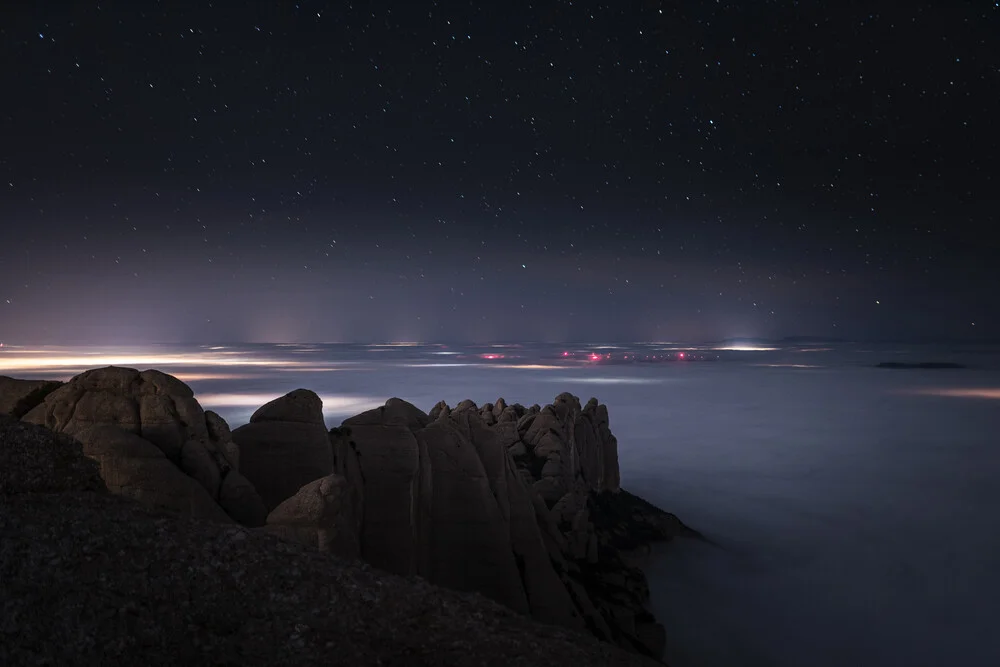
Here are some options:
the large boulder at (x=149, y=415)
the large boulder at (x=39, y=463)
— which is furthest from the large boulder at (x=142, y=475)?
the large boulder at (x=39, y=463)

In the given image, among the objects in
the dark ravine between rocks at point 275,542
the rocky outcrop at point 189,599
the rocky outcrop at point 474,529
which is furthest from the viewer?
the rocky outcrop at point 474,529

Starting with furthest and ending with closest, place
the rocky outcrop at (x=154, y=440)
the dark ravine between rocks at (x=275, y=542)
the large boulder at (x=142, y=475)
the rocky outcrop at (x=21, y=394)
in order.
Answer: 1. the rocky outcrop at (x=21, y=394)
2. the rocky outcrop at (x=154, y=440)
3. the large boulder at (x=142, y=475)
4. the dark ravine between rocks at (x=275, y=542)

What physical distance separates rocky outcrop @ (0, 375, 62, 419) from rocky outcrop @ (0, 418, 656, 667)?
7886 mm

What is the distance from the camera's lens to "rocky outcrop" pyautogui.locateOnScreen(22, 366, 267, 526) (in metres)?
13.2

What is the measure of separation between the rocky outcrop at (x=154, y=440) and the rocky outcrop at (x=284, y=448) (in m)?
1.12

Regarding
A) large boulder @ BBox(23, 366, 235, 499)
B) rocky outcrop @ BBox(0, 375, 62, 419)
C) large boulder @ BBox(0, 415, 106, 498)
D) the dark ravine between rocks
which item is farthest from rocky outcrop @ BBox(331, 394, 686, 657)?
large boulder @ BBox(0, 415, 106, 498)

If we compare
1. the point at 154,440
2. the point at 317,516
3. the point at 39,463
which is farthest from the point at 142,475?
the point at 317,516

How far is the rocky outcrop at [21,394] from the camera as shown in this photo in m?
16.3

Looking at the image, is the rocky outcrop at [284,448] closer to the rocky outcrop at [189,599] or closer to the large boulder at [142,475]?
the large boulder at [142,475]

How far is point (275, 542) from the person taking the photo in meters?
9.84

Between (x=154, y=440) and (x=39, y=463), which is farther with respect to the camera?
(x=154, y=440)

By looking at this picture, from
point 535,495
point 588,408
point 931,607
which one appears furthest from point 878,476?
point 535,495

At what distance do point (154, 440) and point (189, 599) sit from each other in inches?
330

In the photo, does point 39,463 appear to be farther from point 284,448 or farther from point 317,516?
point 284,448
